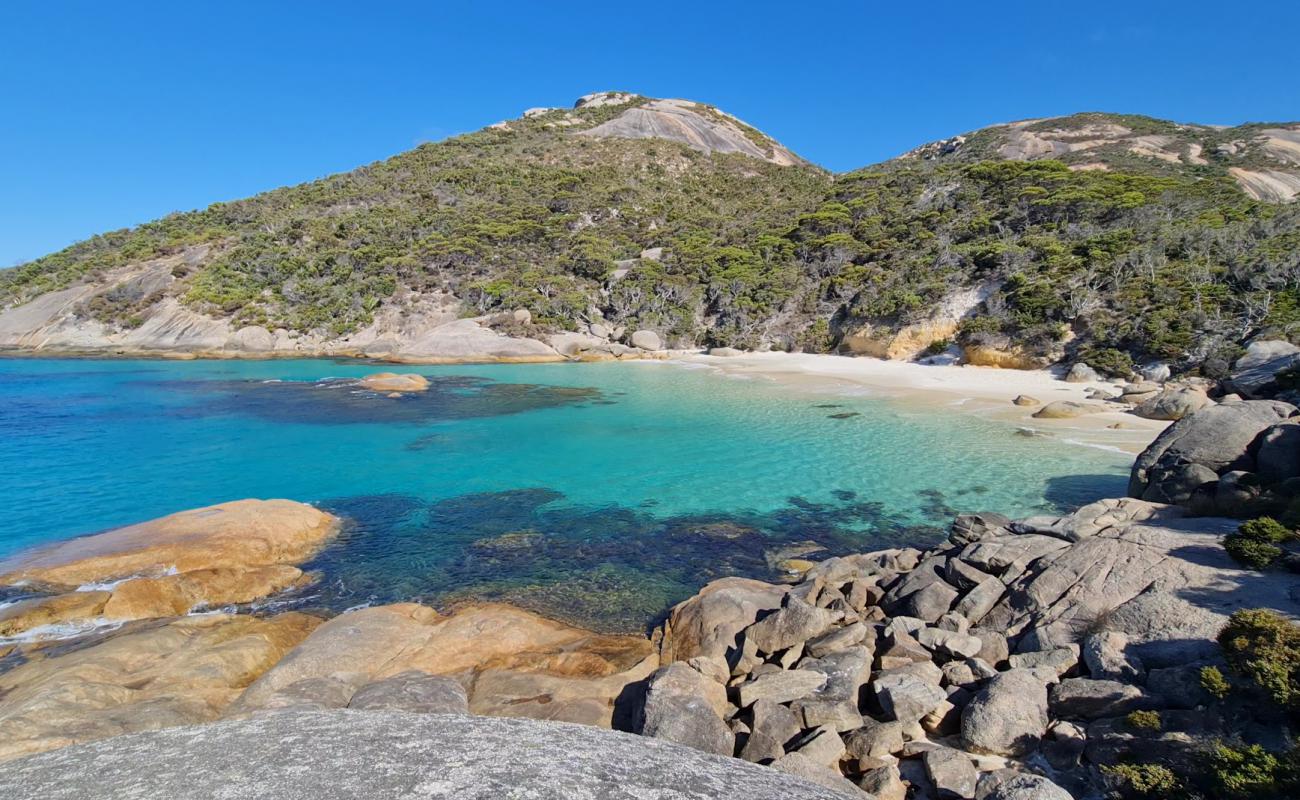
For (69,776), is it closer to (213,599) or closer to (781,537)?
(213,599)

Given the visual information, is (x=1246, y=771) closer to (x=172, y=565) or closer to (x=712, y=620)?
(x=712, y=620)

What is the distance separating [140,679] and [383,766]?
23.9 ft

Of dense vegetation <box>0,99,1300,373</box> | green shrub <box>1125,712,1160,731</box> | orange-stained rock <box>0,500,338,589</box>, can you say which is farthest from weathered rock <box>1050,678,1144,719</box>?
dense vegetation <box>0,99,1300,373</box>

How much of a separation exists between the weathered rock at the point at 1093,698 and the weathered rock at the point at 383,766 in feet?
13.7

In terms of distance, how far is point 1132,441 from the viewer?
69.6ft

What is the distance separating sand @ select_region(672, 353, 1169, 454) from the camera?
23.0m

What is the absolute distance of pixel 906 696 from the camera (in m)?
6.74

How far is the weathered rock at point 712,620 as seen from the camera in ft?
30.1

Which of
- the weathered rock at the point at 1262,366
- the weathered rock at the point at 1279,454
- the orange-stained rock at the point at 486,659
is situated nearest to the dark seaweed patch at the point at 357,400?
the orange-stained rock at the point at 486,659

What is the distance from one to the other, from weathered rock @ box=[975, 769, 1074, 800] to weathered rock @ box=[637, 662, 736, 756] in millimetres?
2470

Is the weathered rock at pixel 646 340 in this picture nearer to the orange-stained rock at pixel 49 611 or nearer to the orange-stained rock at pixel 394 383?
the orange-stained rock at pixel 394 383

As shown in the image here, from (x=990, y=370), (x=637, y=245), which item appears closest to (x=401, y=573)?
(x=990, y=370)

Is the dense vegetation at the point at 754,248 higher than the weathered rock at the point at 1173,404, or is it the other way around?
the dense vegetation at the point at 754,248

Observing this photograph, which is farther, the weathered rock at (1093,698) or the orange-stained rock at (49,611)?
the orange-stained rock at (49,611)
